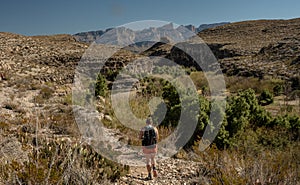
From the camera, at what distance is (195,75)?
27312mm

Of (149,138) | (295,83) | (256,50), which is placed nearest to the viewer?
(149,138)

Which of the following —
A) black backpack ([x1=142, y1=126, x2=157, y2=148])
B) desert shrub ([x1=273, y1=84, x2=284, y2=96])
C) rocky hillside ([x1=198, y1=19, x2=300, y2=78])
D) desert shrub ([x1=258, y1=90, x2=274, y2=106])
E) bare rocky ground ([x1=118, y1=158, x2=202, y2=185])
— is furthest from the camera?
rocky hillside ([x1=198, y1=19, x2=300, y2=78])

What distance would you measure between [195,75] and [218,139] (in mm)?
20600

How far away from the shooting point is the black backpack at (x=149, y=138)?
5285 millimetres

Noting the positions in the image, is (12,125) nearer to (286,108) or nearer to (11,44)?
(286,108)

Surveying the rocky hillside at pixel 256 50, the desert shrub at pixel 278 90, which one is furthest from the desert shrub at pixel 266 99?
the rocky hillside at pixel 256 50

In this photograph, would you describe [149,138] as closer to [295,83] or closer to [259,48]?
[295,83]

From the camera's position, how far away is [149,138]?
209 inches

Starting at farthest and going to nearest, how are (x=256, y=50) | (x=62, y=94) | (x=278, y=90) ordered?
(x=256, y=50)
(x=278, y=90)
(x=62, y=94)

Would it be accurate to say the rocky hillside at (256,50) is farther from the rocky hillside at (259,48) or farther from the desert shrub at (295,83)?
the desert shrub at (295,83)

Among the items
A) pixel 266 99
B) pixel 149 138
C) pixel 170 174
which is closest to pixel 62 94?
pixel 149 138

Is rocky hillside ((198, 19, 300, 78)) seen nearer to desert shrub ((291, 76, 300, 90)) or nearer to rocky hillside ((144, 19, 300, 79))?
rocky hillside ((144, 19, 300, 79))

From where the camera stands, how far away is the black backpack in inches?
208

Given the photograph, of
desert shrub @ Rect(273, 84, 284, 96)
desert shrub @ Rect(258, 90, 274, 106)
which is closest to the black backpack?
desert shrub @ Rect(258, 90, 274, 106)
